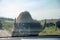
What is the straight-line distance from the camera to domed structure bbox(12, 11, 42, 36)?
4.78 ft

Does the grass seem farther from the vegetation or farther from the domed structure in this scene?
the vegetation

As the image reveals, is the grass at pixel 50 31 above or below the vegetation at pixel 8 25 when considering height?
below

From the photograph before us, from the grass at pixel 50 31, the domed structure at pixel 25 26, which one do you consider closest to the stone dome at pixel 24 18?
the domed structure at pixel 25 26

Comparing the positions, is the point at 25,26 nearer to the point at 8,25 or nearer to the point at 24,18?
the point at 24,18

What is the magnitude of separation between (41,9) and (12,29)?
0.44 m

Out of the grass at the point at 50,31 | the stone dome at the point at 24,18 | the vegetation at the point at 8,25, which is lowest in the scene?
the grass at the point at 50,31

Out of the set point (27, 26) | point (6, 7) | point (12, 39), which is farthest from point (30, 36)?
point (6, 7)

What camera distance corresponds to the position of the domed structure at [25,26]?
4.78ft

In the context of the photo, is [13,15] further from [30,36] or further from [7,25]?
[30,36]

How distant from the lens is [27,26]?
1.47m

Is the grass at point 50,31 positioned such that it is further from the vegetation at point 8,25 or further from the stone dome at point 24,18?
the vegetation at point 8,25

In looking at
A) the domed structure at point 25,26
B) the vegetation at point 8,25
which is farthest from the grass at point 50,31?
the vegetation at point 8,25

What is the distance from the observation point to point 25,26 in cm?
147

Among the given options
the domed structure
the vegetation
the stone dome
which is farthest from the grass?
the vegetation
